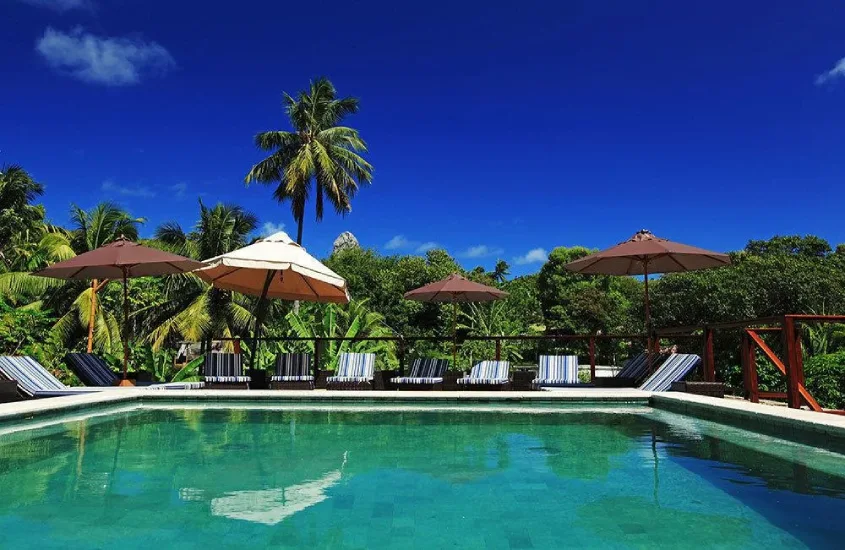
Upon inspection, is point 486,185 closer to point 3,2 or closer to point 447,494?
point 3,2

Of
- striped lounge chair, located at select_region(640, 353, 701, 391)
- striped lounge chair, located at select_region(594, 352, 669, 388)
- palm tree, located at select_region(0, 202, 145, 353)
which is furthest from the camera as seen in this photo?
palm tree, located at select_region(0, 202, 145, 353)

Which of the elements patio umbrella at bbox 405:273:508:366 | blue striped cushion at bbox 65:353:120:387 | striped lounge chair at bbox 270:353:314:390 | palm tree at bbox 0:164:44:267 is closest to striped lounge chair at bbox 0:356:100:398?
blue striped cushion at bbox 65:353:120:387

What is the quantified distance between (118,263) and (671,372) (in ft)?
28.3

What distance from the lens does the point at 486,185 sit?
1960 inches

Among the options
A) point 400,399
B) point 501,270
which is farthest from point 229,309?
point 501,270

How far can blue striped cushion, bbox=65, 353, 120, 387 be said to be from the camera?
1026 cm

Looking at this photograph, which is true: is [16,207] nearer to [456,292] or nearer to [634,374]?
[456,292]

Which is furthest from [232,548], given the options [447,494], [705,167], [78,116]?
[705,167]

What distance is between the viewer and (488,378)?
10.1 m

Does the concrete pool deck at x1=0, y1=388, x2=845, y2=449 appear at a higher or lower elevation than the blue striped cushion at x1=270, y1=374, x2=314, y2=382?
lower

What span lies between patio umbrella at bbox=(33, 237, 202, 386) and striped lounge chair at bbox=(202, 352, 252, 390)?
4.53 feet

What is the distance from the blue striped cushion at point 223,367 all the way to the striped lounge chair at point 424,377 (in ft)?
8.65

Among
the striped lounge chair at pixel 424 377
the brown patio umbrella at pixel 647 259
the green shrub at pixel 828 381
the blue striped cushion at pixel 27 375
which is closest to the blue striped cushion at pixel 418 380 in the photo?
the striped lounge chair at pixel 424 377

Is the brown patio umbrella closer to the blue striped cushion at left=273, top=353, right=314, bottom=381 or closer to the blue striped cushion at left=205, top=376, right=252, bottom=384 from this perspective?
the blue striped cushion at left=273, top=353, right=314, bottom=381
